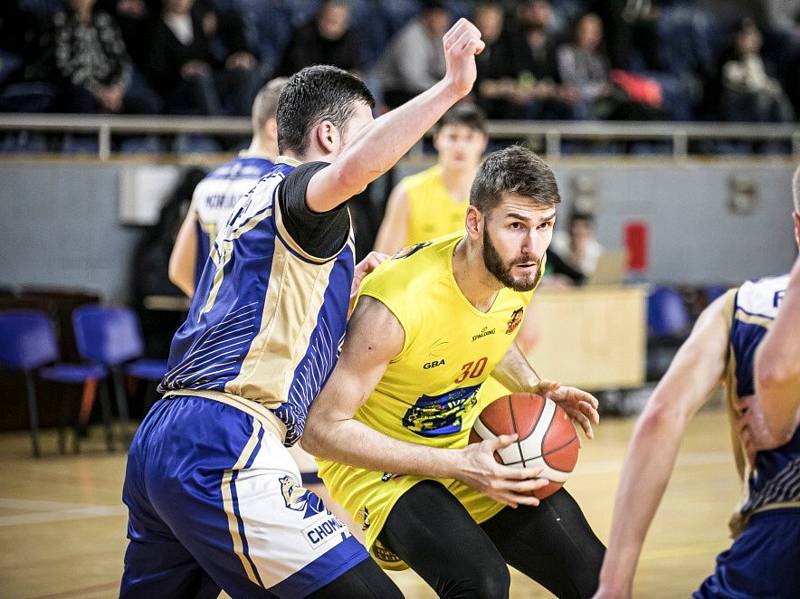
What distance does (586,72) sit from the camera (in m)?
13.7

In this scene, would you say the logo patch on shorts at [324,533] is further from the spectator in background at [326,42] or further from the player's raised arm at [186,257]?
the spectator in background at [326,42]

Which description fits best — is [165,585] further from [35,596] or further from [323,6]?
[323,6]

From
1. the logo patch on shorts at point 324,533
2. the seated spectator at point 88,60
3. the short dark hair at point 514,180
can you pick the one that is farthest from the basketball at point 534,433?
the seated spectator at point 88,60

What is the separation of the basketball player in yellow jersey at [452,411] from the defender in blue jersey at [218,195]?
1791mm

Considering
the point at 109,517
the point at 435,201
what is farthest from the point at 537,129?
the point at 109,517

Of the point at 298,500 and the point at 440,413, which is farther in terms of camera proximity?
the point at 440,413

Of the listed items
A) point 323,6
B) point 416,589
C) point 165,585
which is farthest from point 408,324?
point 323,6

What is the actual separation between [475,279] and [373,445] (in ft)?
2.16

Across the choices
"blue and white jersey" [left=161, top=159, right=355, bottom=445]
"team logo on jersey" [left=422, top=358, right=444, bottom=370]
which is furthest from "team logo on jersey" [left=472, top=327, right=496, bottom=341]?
"blue and white jersey" [left=161, top=159, right=355, bottom=445]

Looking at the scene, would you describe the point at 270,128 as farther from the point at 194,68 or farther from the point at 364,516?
the point at 194,68

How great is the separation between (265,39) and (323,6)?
1.18 m

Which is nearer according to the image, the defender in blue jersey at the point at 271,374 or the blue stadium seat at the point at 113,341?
the defender in blue jersey at the point at 271,374

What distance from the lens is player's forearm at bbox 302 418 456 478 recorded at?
3775 mm

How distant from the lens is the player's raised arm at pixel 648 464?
262cm
